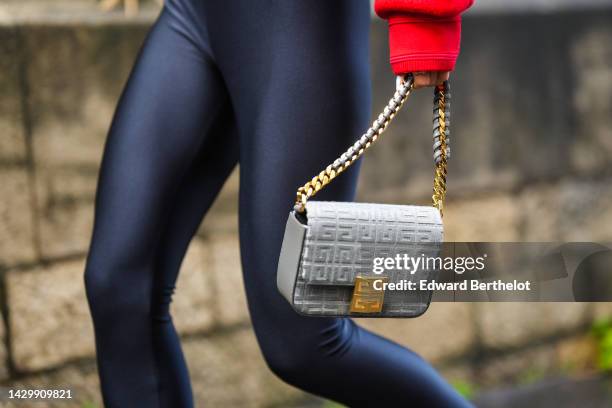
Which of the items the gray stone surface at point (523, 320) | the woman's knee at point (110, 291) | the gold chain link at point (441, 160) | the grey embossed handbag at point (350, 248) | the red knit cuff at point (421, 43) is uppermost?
the red knit cuff at point (421, 43)

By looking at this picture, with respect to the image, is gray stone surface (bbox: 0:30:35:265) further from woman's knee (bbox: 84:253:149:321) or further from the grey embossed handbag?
the grey embossed handbag

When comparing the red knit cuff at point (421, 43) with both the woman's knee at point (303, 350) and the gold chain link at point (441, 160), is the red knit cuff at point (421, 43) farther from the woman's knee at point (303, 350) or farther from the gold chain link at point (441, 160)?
the woman's knee at point (303, 350)

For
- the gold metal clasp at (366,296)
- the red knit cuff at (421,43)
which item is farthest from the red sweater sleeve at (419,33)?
the gold metal clasp at (366,296)

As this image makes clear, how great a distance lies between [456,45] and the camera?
1908 mm

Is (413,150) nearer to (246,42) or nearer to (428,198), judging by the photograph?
(428,198)

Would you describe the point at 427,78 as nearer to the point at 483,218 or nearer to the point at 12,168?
the point at 12,168

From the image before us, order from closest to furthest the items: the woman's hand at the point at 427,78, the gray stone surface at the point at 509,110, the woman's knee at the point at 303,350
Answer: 1. the woman's hand at the point at 427,78
2. the woman's knee at the point at 303,350
3. the gray stone surface at the point at 509,110

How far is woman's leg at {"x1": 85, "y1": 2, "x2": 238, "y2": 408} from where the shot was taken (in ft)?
6.71

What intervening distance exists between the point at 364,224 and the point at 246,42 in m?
0.44

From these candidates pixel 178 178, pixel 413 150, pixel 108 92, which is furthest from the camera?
pixel 413 150

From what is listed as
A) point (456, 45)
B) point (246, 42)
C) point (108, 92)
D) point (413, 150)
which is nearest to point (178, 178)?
point (246, 42)

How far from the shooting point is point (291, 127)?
6.47 feet

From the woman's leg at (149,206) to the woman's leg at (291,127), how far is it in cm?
11

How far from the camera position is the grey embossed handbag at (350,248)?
179cm
